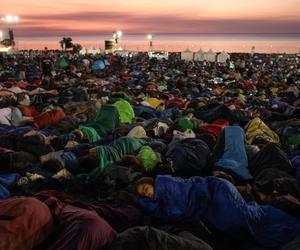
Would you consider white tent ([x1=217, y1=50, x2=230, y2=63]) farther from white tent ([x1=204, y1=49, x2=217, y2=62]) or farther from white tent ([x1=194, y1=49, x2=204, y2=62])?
white tent ([x1=194, y1=49, x2=204, y2=62])

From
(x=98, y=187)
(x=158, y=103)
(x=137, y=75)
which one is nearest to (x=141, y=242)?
(x=98, y=187)

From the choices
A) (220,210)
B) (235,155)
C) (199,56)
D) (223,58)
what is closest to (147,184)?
(220,210)

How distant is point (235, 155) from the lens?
6148 mm

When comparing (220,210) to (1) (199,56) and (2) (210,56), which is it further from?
(1) (199,56)

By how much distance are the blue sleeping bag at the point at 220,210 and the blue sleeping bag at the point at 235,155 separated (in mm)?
1188

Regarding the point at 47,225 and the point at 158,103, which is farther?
the point at 158,103

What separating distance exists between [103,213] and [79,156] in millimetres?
2174

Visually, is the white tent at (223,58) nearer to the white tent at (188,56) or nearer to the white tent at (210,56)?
the white tent at (210,56)

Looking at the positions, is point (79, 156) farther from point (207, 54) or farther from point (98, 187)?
point (207, 54)

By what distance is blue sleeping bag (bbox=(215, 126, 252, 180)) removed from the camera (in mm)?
5723

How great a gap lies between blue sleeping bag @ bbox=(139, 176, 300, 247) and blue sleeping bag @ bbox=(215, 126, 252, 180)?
46.8 inches

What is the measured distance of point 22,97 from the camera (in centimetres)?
1154

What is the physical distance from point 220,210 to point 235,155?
1.98 meters

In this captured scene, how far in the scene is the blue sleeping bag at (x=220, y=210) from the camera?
421 centimetres
